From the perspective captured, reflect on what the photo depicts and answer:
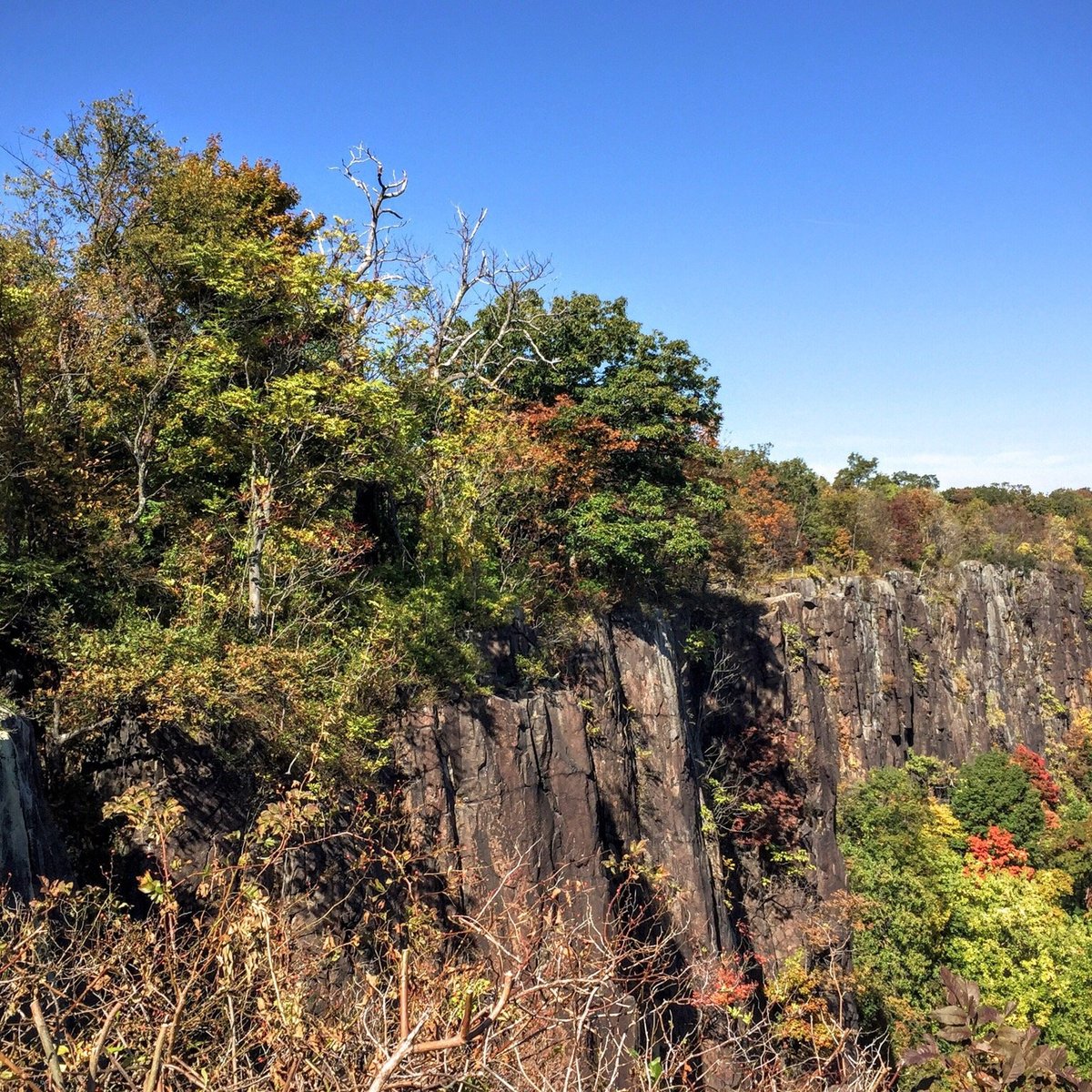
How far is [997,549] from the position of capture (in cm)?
A: 5500

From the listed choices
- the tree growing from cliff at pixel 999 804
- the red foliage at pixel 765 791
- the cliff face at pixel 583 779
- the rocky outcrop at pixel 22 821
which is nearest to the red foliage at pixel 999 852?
the tree growing from cliff at pixel 999 804

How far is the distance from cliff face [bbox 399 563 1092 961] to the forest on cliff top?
3.98 ft

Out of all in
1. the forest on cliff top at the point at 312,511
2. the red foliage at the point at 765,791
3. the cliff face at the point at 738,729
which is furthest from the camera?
the red foliage at the point at 765,791

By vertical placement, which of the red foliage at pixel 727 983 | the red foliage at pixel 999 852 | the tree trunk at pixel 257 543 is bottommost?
the red foliage at pixel 999 852

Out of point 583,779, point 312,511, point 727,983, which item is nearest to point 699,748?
point 727,983

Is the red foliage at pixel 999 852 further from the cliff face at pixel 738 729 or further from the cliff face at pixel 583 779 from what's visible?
the cliff face at pixel 583 779

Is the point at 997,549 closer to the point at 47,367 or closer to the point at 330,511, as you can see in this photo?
the point at 330,511

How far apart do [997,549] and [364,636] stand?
54.0 m

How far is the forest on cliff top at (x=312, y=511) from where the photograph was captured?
32.5 feet

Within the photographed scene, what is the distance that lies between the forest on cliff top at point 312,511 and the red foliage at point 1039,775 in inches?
445

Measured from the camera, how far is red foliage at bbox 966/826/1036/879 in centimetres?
2934

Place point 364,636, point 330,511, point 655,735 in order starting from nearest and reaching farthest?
1. point 364,636
2. point 330,511
3. point 655,735

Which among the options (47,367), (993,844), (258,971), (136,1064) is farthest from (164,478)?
(993,844)

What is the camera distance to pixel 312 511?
1330cm
